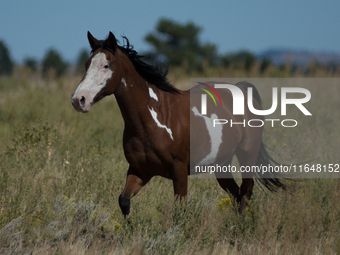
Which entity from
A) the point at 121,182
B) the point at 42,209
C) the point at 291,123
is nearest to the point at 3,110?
the point at 121,182

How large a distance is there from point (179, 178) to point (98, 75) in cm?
136

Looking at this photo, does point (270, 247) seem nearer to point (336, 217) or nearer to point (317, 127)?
point (336, 217)

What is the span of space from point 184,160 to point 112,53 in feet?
4.41

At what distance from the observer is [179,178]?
159 inches

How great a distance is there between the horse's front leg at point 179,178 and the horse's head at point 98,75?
3.40ft

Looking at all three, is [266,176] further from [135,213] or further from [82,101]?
[82,101]

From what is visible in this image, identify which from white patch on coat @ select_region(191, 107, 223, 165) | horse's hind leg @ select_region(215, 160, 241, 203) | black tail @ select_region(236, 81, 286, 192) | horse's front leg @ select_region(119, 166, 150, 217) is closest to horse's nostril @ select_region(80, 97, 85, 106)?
horse's front leg @ select_region(119, 166, 150, 217)

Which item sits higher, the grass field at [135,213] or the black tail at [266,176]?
the black tail at [266,176]

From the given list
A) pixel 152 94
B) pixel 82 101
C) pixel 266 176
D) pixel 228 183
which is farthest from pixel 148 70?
pixel 266 176

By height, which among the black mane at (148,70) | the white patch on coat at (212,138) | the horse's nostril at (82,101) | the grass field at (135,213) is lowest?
the grass field at (135,213)

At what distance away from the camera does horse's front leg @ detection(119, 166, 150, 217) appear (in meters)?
4.07

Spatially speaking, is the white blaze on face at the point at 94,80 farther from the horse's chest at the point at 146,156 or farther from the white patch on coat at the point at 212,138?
the white patch on coat at the point at 212,138

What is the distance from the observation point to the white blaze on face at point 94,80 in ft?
11.0

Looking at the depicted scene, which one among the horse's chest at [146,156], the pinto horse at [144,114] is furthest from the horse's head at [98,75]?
the horse's chest at [146,156]
